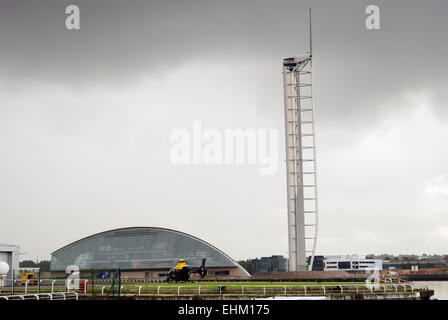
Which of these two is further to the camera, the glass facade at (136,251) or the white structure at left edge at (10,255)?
the glass facade at (136,251)

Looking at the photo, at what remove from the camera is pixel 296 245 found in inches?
3445

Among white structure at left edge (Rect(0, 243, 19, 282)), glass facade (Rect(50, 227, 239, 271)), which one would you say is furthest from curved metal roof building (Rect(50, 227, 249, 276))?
white structure at left edge (Rect(0, 243, 19, 282))

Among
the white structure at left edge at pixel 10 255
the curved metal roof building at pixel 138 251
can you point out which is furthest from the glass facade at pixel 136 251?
the white structure at left edge at pixel 10 255

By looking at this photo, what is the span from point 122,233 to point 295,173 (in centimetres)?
7580

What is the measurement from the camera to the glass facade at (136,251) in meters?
136

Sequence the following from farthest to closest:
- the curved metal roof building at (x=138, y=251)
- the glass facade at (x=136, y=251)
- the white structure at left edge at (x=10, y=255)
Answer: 1. the glass facade at (x=136, y=251)
2. the curved metal roof building at (x=138, y=251)
3. the white structure at left edge at (x=10, y=255)

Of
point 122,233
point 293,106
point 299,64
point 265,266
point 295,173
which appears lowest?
point 265,266

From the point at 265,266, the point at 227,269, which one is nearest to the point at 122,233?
the point at 227,269

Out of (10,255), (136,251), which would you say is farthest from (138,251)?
(10,255)

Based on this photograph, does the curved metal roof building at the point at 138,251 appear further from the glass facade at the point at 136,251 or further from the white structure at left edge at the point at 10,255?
the white structure at left edge at the point at 10,255

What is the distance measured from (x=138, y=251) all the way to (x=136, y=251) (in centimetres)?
71

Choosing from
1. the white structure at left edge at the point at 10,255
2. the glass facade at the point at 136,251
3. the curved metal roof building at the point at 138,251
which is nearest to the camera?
the white structure at left edge at the point at 10,255
